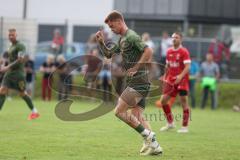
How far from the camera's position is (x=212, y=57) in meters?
29.4

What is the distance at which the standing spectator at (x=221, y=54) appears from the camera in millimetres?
30663

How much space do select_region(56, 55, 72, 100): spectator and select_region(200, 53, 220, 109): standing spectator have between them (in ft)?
17.3

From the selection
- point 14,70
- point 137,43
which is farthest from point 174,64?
point 137,43

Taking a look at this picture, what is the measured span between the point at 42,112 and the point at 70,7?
15.5 meters

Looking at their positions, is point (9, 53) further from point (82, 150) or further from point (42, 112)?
point (82, 150)

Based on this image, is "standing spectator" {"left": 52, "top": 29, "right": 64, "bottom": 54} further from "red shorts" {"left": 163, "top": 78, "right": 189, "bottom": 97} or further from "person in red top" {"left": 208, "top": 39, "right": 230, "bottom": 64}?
"red shorts" {"left": 163, "top": 78, "right": 189, "bottom": 97}

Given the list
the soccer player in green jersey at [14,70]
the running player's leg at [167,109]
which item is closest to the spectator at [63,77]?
the soccer player in green jersey at [14,70]

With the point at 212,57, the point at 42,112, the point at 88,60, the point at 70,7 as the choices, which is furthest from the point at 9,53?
the point at 70,7

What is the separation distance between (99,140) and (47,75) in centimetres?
1603

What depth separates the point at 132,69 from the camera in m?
11.9

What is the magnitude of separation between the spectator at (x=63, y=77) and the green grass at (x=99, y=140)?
8.92 m

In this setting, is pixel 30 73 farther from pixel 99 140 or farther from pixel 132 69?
pixel 132 69

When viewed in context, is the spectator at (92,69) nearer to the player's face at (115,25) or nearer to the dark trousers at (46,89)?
the dark trousers at (46,89)

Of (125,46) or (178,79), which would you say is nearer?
(125,46)
